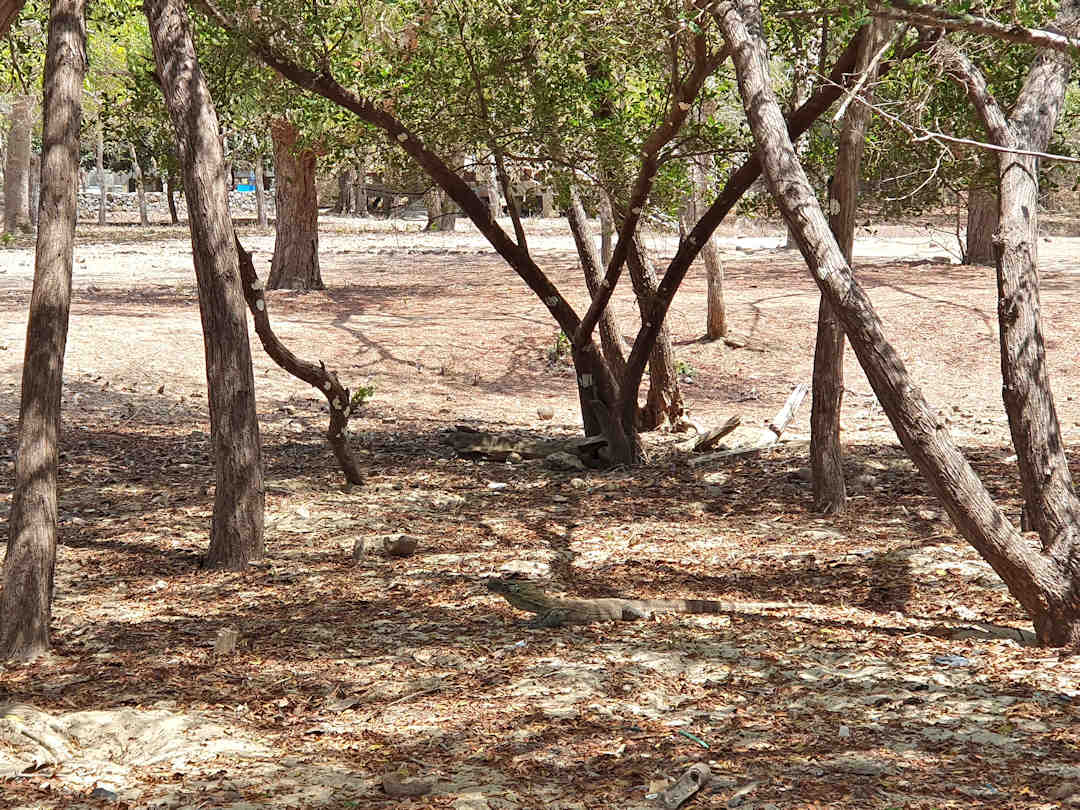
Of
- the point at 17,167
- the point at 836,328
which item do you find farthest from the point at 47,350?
the point at 17,167

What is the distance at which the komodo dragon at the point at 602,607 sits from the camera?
5883 millimetres

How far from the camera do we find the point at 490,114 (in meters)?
9.02

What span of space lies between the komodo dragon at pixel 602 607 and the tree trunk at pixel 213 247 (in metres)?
1.77

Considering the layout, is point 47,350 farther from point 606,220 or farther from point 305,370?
point 606,220

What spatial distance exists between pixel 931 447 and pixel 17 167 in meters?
30.1

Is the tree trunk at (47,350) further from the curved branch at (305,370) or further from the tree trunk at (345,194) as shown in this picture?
the tree trunk at (345,194)

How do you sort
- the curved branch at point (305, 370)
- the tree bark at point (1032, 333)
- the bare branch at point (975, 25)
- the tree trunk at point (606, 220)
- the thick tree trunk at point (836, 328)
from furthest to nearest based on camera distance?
the tree trunk at point (606, 220) < the curved branch at point (305, 370) < the thick tree trunk at point (836, 328) < the tree bark at point (1032, 333) < the bare branch at point (975, 25)

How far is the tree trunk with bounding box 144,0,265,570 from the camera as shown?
6.31 meters

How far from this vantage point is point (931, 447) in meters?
4.90

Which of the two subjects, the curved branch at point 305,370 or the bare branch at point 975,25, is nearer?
the bare branch at point 975,25

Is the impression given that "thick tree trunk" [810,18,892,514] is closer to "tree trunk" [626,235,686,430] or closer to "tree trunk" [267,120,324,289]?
"tree trunk" [626,235,686,430]

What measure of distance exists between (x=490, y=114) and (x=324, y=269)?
15491 mm

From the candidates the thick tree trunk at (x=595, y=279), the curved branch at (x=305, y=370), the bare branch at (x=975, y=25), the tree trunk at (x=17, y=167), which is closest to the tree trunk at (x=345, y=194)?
the tree trunk at (x=17, y=167)

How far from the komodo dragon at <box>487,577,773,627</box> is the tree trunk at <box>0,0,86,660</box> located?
228 centimetres
